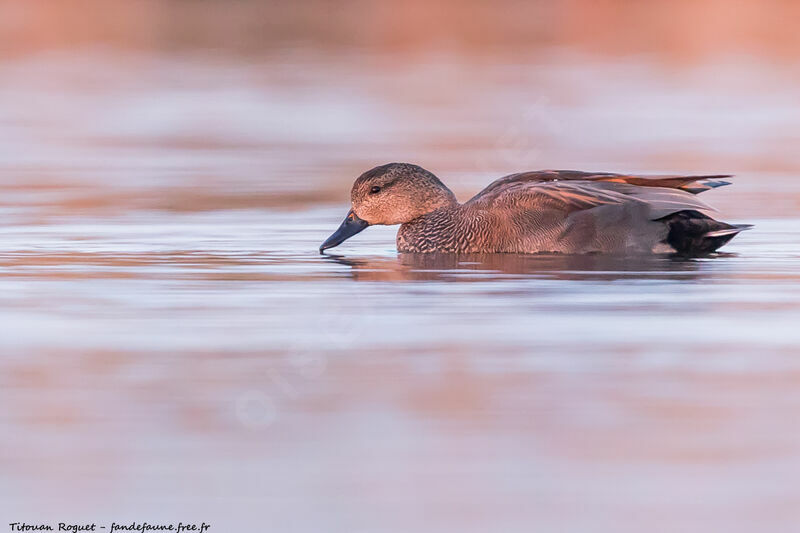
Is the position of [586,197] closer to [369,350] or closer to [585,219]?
[585,219]

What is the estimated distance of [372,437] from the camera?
552cm

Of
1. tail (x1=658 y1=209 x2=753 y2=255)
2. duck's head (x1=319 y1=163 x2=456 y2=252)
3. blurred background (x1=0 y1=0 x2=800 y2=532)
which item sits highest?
duck's head (x1=319 y1=163 x2=456 y2=252)

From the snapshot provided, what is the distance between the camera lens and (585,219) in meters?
10.0

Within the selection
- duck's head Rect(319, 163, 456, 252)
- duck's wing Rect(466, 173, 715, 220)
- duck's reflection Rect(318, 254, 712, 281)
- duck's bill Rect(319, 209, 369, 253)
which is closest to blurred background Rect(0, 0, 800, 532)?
duck's reflection Rect(318, 254, 712, 281)

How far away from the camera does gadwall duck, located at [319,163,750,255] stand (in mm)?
10000

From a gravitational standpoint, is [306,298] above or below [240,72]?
below

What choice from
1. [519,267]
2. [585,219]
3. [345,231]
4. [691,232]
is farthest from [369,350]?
[345,231]

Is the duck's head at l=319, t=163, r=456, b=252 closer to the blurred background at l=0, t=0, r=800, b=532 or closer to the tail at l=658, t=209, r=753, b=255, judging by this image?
the blurred background at l=0, t=0, r=800, b=532

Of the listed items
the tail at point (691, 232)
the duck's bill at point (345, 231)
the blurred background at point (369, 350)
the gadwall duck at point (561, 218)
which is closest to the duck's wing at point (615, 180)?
the gadwall duck at point (561, 218)

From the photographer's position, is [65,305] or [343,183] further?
[343,183]

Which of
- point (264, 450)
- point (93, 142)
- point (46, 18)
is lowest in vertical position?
point (264, 450)

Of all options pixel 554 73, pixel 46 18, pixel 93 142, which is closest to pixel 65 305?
pixel 93 142

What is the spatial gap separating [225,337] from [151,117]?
15766 millimetres

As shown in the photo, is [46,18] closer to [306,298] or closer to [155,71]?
[155,71]
